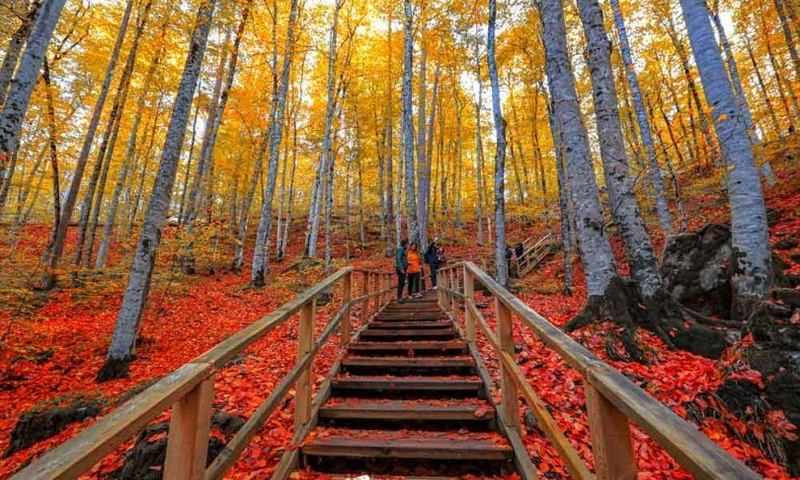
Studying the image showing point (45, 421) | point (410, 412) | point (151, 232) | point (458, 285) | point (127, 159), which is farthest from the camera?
point (127, 159)

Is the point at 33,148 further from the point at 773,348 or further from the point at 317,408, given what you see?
the point at 773,348

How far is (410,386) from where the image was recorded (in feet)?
12.3

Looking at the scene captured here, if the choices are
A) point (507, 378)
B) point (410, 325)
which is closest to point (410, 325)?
point (410, 325)

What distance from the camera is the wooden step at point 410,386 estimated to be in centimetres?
371

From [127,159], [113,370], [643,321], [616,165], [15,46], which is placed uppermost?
[127,159]

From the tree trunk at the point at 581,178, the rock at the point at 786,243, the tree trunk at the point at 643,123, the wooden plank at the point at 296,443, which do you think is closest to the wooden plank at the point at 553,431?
the wooden plank at the point at 296,443

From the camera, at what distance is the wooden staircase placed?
8.90ft

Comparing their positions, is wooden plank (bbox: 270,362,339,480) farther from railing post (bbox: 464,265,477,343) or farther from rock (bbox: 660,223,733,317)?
rock (bbox: 660,223,733,317)

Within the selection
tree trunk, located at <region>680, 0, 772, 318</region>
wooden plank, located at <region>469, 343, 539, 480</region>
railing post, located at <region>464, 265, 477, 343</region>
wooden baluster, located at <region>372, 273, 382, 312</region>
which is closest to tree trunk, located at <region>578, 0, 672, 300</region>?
tree trunk, located at <region>680, 0, 772, 318</region>

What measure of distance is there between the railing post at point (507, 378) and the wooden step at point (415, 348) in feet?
5.61

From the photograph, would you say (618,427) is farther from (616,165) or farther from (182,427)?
(616,165)

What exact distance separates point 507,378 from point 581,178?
3835mm

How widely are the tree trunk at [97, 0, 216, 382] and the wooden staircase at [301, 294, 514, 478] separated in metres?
4.71

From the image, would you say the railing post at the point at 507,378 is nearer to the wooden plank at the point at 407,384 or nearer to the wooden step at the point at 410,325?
the wooden plank at the point at 407,384
